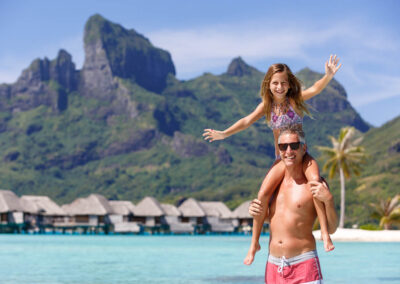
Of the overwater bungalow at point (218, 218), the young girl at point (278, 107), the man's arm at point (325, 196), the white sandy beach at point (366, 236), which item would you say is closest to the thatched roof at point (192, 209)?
the overwater bungalow at point (218, 218)

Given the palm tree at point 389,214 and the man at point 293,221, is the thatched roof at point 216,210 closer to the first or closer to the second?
the palm tree at point 389,214

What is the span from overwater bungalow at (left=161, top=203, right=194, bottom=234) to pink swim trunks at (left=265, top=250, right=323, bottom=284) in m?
72.1

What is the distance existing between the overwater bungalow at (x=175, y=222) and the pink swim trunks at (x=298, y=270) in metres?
72.1

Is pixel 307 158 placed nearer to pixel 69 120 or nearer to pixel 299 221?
pixel 299 221

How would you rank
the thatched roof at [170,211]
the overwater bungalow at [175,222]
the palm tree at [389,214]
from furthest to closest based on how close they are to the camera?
1. the thatched roof at [170,211]
2. the overwater bungalow at [175,222]
3. the palm tree at [389,214]

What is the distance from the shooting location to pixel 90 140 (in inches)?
7377

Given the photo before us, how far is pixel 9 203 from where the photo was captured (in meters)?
67.0

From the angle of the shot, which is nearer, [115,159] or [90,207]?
[90,207]

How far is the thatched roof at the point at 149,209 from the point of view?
76.6 m

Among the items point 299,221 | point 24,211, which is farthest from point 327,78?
point 24,211

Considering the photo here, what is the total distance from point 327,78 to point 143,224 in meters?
74.1

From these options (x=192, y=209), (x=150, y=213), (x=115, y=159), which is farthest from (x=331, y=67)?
(x=115, y=159)

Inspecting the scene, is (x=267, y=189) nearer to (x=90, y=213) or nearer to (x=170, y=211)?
(x=90, y=213)

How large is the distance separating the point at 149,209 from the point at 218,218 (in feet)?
34.8
